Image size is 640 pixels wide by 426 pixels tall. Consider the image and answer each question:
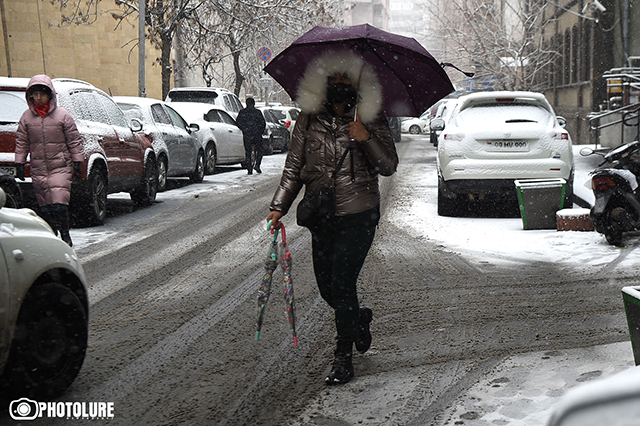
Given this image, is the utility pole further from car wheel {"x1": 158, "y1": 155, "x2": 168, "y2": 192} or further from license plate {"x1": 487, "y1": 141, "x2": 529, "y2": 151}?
license plate {"x1": 487, "y1": 141, "x2": 529, "y2": 151}

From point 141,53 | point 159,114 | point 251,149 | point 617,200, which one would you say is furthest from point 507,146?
point 141,53

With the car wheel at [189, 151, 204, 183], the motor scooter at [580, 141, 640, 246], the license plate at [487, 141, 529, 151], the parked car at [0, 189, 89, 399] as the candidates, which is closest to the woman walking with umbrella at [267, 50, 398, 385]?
the parked car at [0, 189, 89, 399]

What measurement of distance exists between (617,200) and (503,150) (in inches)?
103

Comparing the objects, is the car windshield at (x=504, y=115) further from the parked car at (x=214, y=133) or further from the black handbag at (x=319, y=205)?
the parked car at (x=214, y=133)

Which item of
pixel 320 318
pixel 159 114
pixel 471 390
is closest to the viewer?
pixel 471 390

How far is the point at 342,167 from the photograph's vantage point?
4527 millimetres

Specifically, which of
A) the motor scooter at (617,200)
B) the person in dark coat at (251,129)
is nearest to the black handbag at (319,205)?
the motor scooter at (617,200)

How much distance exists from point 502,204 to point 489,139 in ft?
6.56

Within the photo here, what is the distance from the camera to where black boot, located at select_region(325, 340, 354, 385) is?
14.9ft

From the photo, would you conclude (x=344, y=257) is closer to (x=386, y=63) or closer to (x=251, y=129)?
(x=386, y=63)

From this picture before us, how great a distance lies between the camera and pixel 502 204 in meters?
12.6

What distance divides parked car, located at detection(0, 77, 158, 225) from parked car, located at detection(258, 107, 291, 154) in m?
13.5

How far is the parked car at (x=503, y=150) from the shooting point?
1077 centimetres

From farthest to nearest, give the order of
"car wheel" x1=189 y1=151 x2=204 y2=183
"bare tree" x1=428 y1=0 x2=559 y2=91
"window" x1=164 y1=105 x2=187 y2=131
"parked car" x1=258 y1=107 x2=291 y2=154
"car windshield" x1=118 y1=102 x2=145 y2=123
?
"bare tree" x1=428 y1=0 x2=559 y2=91 → "parked car" x1=258 y1=107 x2=291 y2=154 → "car wheel" x1=189 y1=151 x2=204 y2=183 → "window" x1=164 y1=105 x2=187 y2=131 → "car windshield" x1=118 y1=102 x2=145 y2=123
